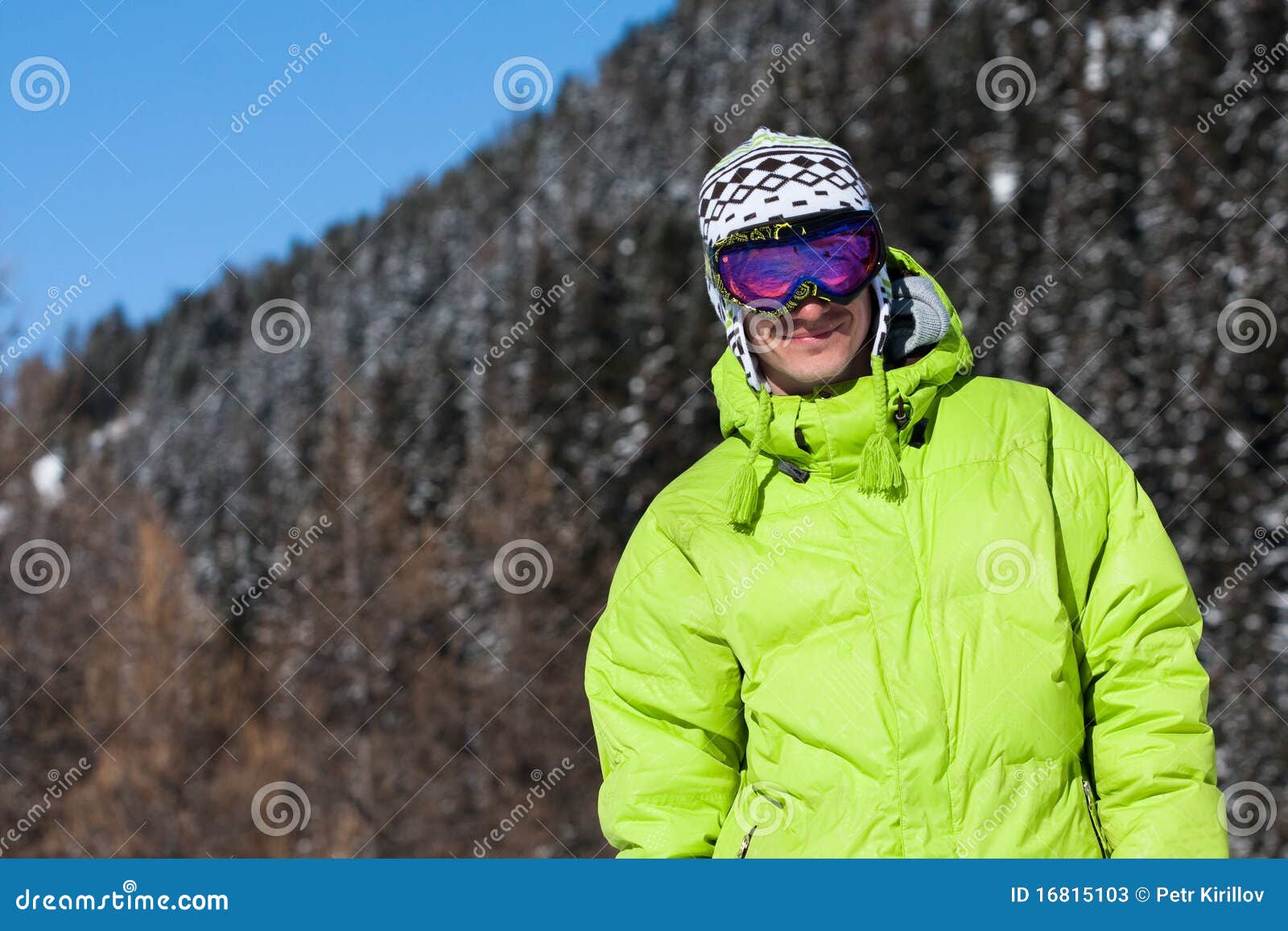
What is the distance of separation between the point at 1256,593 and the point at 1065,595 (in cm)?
2649

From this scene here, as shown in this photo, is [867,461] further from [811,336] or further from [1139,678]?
[1139,678]

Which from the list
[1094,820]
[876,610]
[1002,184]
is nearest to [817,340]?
[876,610]

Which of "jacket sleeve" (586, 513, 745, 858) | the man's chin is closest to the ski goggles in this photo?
the man's chin

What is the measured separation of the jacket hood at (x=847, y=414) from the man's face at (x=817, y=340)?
36 mm

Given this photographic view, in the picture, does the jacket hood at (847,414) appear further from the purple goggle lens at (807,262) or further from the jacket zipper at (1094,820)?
the jacket zipper at (1094,820)

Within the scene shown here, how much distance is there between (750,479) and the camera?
7.89 ft

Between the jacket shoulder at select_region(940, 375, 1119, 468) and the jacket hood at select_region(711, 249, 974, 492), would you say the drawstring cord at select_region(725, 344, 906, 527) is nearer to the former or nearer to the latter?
the jacket hood at select_region(711, 249, 974, 492)

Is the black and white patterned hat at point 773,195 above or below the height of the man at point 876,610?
above

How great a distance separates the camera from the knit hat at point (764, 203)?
2.45m

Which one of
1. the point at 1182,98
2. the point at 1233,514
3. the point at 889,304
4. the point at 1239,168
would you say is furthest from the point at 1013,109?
the point at 889,304

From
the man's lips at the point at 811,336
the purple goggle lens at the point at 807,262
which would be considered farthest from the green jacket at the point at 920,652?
the purple goggle lens at the point at 807,262

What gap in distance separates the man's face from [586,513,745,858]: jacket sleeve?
0.41m

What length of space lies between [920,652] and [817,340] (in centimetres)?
65

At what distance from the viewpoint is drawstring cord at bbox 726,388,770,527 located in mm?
2387
